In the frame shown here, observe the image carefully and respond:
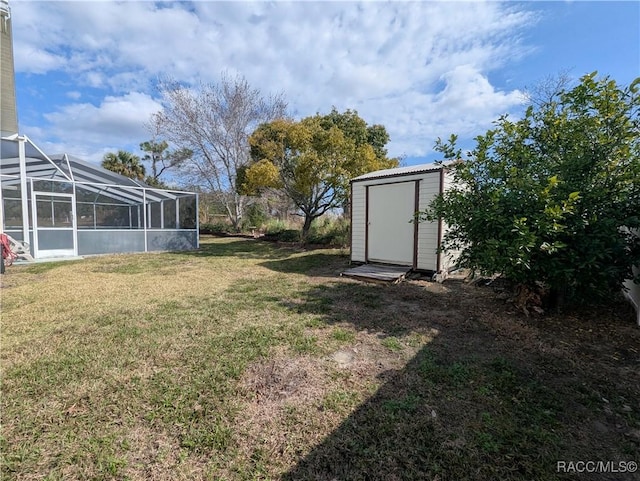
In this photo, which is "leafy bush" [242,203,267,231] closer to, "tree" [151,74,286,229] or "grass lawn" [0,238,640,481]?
"tree" [151,74,286,229]

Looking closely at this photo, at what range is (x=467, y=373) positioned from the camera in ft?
8.00

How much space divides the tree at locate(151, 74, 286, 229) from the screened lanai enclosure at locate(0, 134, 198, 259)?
5.47 m

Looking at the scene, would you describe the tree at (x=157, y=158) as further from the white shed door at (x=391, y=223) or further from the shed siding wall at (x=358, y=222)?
the white shed door at (x=391, y=223)

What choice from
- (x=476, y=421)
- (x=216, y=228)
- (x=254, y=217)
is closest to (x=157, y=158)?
(x=216, y=228)

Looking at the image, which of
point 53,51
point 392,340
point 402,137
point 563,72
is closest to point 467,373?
point 392,340

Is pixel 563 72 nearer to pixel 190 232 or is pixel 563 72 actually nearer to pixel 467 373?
pixel 467 373

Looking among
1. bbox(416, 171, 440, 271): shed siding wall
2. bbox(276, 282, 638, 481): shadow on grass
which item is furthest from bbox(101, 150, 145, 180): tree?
bbox(276, 282, 638, 481): shadow on grass

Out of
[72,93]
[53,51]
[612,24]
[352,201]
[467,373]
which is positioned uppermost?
[72,93]

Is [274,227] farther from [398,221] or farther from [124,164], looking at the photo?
[124,164]

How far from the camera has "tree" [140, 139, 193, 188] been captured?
2400 centimetres

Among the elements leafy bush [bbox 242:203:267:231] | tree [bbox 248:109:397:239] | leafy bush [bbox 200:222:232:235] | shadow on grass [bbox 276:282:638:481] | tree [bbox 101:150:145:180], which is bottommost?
shadow on grass [bbox 276:282:638:481]

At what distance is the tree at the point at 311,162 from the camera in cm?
937

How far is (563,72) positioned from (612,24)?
612 centimetres

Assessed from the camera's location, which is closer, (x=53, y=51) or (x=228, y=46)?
(x=53, y=51)
